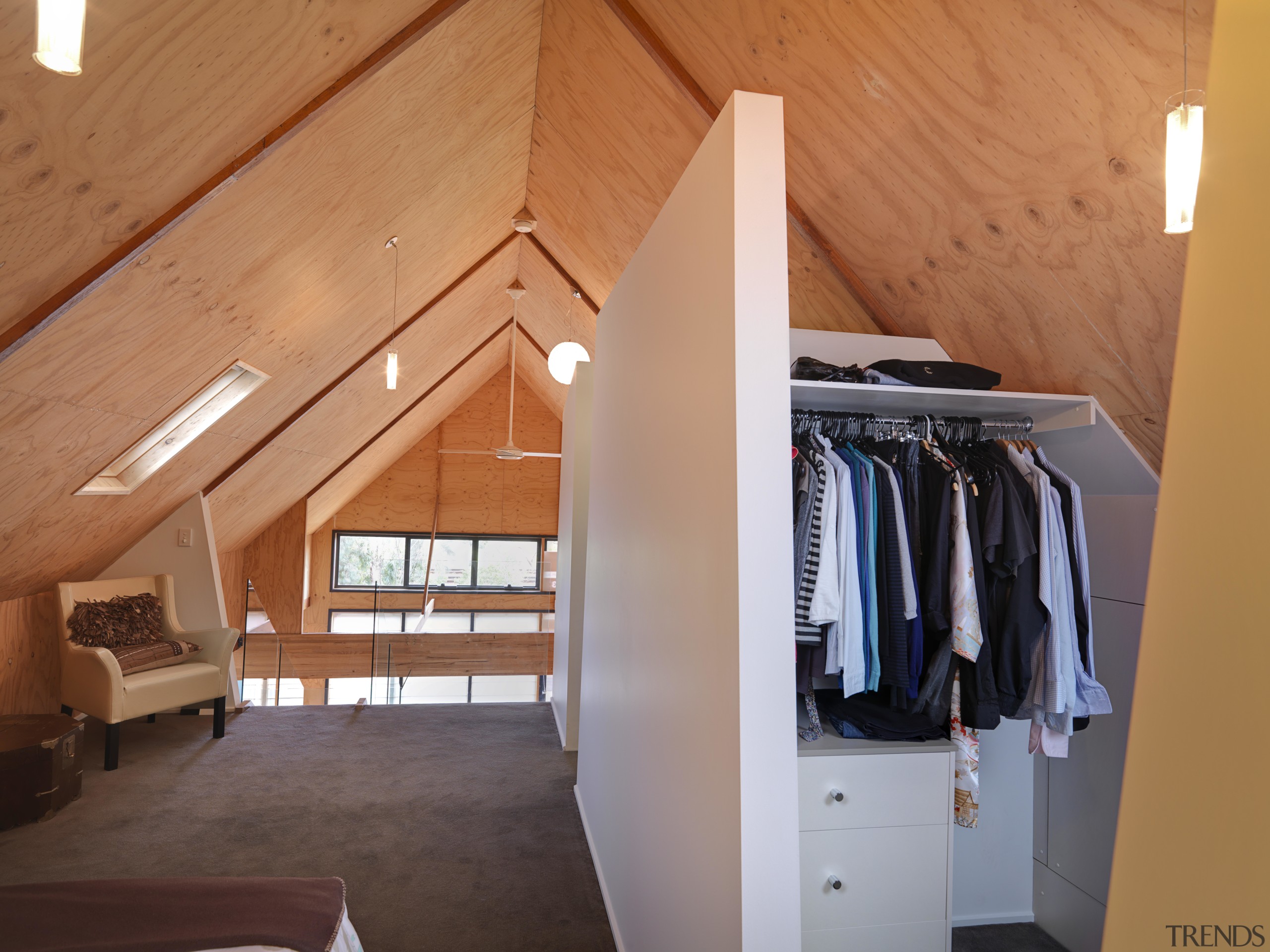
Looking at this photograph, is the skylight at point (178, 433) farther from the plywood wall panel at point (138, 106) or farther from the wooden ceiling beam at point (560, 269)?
the wooden ceiling beam at point (560, 269)

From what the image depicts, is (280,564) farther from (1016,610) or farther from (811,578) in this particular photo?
(1016,610)

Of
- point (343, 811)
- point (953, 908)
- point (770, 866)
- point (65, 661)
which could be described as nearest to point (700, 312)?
point (770, 866)

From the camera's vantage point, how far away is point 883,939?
239 cm

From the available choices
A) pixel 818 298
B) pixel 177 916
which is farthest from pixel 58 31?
pixel 818 298

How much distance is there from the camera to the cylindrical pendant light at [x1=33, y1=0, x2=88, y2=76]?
1320 mm

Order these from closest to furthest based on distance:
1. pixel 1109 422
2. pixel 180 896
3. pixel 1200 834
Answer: pixel 1200 834 → pixel 180 896 → pixel 1109 422

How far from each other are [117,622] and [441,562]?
618 cm

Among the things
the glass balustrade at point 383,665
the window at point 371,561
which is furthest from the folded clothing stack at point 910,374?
the window at point 371,561

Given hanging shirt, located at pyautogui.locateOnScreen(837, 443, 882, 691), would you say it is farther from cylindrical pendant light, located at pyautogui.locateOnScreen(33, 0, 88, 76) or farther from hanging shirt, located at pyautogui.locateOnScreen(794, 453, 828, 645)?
cylindrical pendant light, located at pyautogui.locateOnScreen(33, 0, 88, 76)

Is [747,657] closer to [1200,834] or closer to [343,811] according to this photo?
[1200,834]

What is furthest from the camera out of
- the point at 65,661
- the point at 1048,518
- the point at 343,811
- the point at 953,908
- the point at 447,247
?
the point at 447,247

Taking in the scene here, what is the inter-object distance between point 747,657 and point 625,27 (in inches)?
103

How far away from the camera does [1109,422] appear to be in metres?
2.73

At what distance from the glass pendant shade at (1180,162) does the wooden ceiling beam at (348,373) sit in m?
5.07
